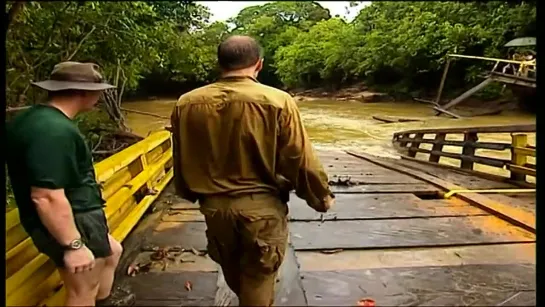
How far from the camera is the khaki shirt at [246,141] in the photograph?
1469 mm

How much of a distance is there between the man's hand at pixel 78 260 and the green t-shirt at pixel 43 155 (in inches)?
3.5

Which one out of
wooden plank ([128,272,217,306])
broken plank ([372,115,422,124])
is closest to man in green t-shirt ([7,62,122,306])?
wooden plank ([128,272,217,306])

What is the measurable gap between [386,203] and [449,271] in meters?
1.70

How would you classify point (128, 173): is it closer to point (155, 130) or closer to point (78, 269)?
point (155, 130)

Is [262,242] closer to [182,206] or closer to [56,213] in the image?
[56,213]

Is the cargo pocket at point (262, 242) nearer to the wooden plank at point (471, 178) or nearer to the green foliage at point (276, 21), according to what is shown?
the green foliage at point (276, 21)

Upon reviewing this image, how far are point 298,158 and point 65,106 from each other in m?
0.55

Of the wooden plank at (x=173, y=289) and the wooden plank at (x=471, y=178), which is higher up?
the wooden plank at (x=173, y=289)

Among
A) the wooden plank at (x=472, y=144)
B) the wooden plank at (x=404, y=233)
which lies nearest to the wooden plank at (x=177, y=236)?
the wooden plank at (x=404, y=233)

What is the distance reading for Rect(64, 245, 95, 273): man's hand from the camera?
118 centimetres

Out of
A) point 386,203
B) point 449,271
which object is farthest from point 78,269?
point 386,203

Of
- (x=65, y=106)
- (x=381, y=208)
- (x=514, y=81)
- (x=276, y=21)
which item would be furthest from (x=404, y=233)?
(x=65, y=106)

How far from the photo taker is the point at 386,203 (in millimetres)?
3766

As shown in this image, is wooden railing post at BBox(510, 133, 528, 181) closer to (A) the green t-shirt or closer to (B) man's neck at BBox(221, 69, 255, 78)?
(B) man's neck at BBox(221, 69, 255, 78)
